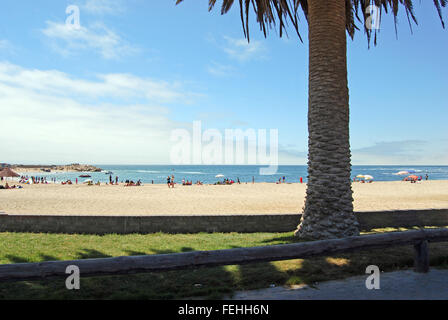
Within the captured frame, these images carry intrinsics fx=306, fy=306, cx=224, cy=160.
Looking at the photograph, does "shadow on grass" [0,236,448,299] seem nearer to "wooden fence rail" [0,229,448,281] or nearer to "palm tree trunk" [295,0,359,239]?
"wooden fence rail" [0,229,448,281]

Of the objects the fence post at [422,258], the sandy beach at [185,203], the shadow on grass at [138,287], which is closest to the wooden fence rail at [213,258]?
the fence post at [422,258]

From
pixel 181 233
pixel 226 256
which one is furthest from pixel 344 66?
pixel 181 233

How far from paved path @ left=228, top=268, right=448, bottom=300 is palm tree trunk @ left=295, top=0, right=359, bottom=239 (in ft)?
8.10

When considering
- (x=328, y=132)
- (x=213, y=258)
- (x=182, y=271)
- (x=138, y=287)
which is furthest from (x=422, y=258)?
(x=138, y=287)

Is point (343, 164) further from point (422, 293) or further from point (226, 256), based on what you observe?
point (226, 256)

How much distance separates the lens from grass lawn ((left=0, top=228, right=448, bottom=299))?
4.40 metres

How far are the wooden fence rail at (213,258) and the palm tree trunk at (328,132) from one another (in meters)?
2.26

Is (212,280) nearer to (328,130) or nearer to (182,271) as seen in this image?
(182,271)

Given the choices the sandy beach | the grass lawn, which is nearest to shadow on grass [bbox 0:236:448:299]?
the grass lawn

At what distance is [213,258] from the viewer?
405cm

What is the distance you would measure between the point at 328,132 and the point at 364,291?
160 inches

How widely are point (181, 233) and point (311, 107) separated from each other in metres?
5.27

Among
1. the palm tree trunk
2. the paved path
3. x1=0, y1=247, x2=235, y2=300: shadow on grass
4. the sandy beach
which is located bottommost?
the sandy beach

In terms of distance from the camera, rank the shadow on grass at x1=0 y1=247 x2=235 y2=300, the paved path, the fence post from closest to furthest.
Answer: the paved path → the shadow on grass at x1=0 y1=247 x2=235 y2=300 → the fence post
